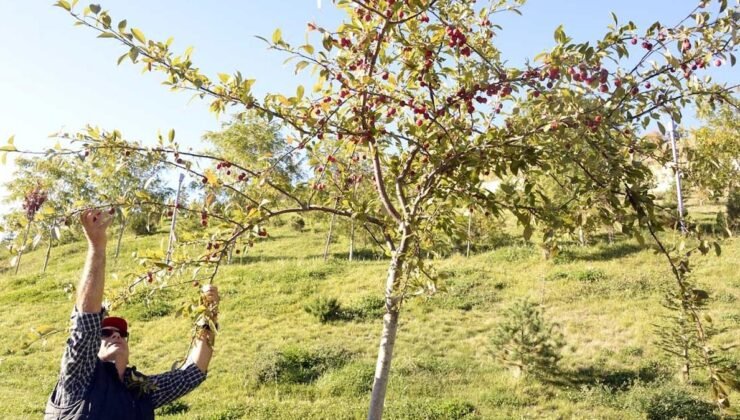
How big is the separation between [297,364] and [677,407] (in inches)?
252

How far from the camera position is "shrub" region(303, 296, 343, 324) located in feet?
44.6

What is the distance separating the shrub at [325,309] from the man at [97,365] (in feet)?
34.7

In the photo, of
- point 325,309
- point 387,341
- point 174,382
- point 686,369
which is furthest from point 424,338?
point 174,382

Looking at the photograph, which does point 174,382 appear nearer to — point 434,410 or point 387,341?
point 387,341

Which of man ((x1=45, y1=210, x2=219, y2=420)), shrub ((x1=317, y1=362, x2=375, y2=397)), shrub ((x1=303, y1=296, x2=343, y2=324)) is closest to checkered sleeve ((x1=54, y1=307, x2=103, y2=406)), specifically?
man ((x1=45, y1=210, x2=219, y2=420))

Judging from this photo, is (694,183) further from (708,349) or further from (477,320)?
(477,320)

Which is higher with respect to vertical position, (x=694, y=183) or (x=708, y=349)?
(x=694, y=183)

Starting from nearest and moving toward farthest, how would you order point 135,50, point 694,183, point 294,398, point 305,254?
point 135,50 → point 694,183 → point 294,398 → point 305,254

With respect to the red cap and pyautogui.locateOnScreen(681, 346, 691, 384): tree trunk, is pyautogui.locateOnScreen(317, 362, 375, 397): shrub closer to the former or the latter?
pyautogui.locateOnScreen(681, 346, 691, 384): tree trunk

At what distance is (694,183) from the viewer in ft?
9.45

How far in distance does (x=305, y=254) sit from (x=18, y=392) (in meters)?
14.8

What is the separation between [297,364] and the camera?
34.7 feet

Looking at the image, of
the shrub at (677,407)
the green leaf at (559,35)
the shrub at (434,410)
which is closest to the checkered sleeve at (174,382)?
the green leaf at (559,35)

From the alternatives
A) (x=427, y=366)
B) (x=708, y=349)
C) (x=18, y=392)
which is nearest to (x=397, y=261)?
(x=708, y=349)
